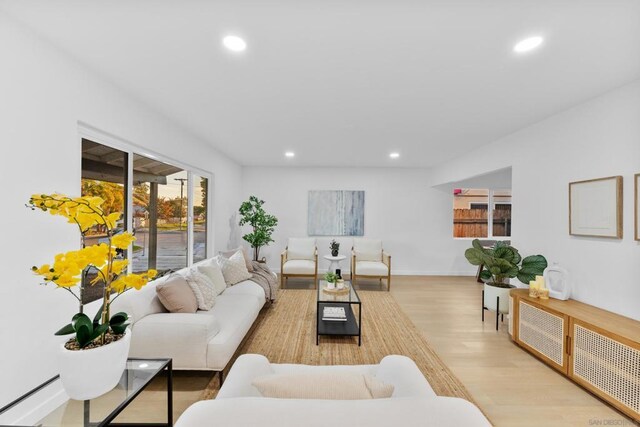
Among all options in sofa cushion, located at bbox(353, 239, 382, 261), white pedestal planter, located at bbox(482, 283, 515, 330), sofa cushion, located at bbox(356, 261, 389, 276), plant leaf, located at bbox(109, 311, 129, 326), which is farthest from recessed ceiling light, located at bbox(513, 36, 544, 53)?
sofa cushion, located at bbox(353, 239, 382, 261)

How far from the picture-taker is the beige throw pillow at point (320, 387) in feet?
3.34

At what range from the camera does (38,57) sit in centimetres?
175

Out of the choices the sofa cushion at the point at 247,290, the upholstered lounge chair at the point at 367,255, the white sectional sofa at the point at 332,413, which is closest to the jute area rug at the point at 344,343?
the sofa cushion at the point at 247,290

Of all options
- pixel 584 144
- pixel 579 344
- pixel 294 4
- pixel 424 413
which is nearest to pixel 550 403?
pixel 579 344

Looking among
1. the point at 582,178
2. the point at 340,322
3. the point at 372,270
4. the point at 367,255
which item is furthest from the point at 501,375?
the point at 367,255

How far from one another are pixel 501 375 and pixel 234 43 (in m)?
3.32

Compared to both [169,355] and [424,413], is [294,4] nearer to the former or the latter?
[424,413]

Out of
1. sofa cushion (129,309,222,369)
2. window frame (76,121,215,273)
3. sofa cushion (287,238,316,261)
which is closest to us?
sofa cushion (129,309,222,369)

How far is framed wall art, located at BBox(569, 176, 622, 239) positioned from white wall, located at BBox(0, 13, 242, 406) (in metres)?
4.31

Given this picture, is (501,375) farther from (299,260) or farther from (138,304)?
(299,260)

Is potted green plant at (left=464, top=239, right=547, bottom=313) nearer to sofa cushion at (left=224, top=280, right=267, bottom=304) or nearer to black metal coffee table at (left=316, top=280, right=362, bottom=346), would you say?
black metal coffee table at (left=316, top=280, right=362, bottom=346)

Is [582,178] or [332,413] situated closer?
[332,413]

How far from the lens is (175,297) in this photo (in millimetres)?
2385

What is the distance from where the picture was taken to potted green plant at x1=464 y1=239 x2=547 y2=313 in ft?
9.78
